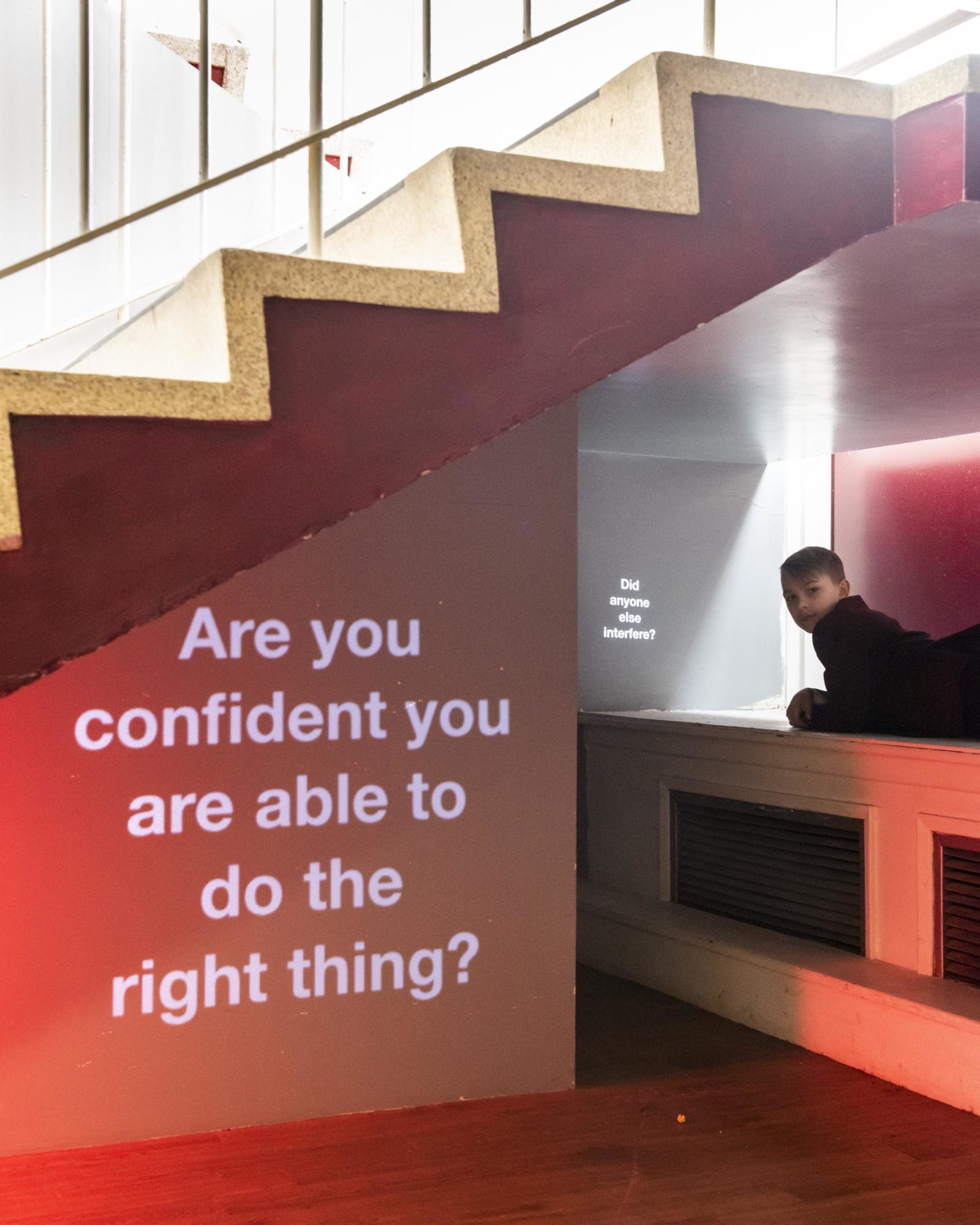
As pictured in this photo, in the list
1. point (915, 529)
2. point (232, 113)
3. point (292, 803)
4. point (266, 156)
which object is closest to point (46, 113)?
point (232, 113)

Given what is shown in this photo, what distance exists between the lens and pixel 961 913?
142 inches

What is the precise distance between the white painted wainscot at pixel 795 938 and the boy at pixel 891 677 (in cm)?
15

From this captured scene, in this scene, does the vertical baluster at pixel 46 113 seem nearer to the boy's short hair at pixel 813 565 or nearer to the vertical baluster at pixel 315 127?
the vertical baluster at pixel 315 127

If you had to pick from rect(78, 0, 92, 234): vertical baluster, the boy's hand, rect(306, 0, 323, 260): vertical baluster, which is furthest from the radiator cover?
rect(78, 0, 92, 234): vertical baluster

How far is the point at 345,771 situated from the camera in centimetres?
322

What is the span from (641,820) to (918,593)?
1.76 meters

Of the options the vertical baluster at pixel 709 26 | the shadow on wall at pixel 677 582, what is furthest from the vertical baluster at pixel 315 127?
the shadow on wall at pixel 677 582

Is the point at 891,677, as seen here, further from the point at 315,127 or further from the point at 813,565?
the point at 315,127

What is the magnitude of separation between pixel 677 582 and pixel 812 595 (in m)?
1.20

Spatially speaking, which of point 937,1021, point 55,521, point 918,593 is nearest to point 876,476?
point 918,593

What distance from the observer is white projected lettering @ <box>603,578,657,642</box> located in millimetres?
5422

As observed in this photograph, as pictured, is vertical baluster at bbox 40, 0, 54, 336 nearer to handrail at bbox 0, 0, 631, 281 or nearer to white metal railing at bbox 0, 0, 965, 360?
white metal railing at bbox 0, 0, 965, 360

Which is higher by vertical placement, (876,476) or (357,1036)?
(876,476)

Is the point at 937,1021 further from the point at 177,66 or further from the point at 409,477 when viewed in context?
the point at 177,66
